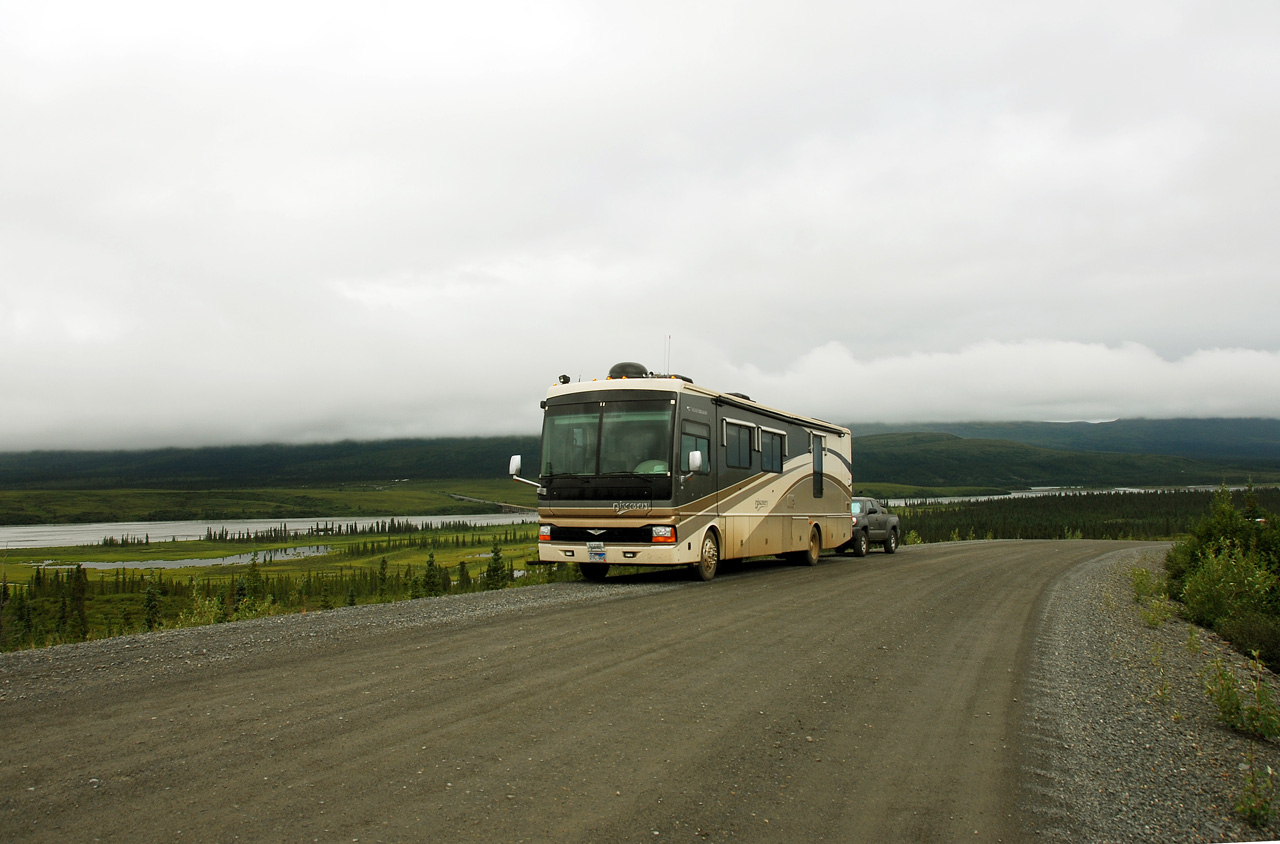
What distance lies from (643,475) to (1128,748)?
11044mm

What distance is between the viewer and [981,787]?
514cm

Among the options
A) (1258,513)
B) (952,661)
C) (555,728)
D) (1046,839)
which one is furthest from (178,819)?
(1258,513)

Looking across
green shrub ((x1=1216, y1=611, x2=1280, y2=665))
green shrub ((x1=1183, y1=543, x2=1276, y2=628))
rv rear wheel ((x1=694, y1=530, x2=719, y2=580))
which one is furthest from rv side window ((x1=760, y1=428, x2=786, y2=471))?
green shrub ((x1=1216, y1=611, x2=1280, y2=665))

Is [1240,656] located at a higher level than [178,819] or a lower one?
lower

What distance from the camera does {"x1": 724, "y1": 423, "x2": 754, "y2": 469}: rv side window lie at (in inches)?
744

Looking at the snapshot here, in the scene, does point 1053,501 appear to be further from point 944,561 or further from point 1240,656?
point 1240,656

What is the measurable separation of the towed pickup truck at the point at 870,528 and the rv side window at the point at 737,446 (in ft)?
33.5

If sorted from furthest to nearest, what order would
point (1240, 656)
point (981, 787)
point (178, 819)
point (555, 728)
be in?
1. point (1240, 656)
2. point (555, 728)
3. point (981, 787)
4. point (178, 819)

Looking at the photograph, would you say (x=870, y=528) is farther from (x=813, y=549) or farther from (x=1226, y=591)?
(x=1226, y=591)

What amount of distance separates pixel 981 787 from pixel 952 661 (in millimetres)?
4382

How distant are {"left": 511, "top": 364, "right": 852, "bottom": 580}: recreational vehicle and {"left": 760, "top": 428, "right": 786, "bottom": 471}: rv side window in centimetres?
92

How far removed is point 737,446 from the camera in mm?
19406

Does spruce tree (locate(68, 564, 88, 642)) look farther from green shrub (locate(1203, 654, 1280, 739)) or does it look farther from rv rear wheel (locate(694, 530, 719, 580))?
green shrub (locate(1203, 654, 1280, 739))

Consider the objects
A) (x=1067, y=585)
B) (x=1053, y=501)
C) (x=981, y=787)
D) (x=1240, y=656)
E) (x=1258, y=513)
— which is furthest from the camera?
(x=1053, y=501)
